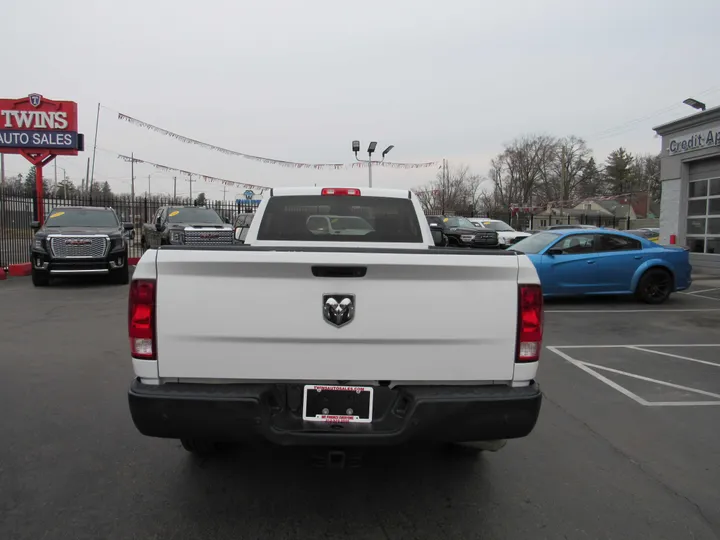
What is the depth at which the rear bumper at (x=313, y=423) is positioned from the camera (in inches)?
101

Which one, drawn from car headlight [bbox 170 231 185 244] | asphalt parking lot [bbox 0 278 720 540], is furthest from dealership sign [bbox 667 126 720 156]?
car headlight [bbox 170 231 185 244]

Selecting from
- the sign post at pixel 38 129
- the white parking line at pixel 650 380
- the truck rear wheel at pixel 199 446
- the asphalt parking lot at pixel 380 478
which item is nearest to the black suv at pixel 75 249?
the sign post at pixel 38 129

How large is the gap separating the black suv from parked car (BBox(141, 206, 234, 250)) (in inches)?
96.7

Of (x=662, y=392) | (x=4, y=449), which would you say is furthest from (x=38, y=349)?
(x=662, y=392)

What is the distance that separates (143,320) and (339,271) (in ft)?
3.29

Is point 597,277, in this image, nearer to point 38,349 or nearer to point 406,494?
point 406,494

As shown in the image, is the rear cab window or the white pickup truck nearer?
the white pickup truck

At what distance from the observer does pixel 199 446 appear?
137 inches

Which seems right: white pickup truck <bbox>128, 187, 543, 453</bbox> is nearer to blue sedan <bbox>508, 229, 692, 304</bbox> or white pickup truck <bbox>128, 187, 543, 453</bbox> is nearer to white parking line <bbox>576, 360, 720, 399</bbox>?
white parking line <bbox>576, 360, 720, 399</bbox>

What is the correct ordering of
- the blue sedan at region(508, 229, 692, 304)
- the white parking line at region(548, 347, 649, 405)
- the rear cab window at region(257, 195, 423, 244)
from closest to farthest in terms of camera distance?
the rear cab window at region(257, 195, 423, 244), the white parking line at region(548, 347, 649, 405), the blue sedan at region(508, 229, 692, 304)

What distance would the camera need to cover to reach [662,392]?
5230 mm

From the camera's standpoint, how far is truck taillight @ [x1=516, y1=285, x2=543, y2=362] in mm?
2678

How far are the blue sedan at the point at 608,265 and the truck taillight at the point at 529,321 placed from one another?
7893 mm

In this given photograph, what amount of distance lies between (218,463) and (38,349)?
171 inches
